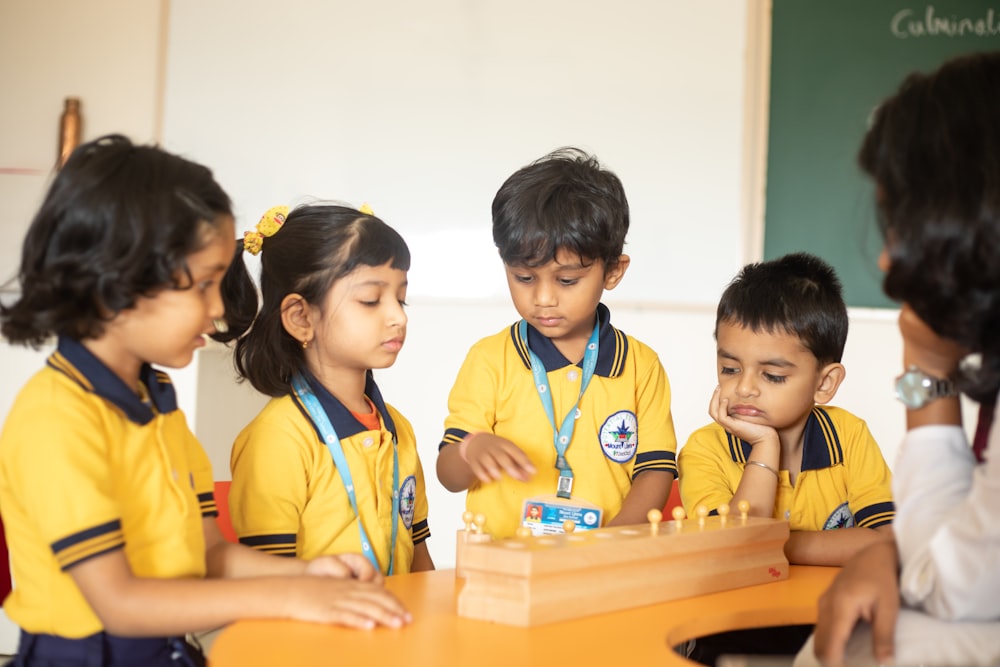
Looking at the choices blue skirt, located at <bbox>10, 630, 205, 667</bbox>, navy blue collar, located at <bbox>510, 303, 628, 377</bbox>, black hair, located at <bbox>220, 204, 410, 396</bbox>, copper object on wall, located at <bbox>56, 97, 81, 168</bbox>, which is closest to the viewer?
blue skirt, located at <bbox>10, 630, 205, 667</bbox>

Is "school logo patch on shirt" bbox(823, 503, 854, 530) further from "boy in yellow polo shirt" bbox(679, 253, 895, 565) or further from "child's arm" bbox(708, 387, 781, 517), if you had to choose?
"child's arm" bbox(708, 387, 781, 517)

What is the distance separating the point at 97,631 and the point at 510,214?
1.24 metres

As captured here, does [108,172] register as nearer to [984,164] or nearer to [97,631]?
[97,631]

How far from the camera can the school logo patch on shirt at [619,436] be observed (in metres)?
2.19

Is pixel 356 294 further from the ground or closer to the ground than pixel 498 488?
further from the ground

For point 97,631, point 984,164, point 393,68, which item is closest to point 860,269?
point 393,68

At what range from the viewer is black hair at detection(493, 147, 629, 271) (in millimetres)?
2174

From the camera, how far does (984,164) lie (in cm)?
108

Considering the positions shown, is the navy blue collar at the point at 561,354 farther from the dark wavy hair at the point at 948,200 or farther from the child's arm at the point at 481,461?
the dark wavy hair at the point at 948,200

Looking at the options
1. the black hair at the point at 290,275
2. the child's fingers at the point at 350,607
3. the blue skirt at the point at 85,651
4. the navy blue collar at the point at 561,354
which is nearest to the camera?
the child's fingers at the point at 350,607

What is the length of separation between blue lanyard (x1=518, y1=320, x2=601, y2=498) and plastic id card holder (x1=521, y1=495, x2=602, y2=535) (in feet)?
0.35

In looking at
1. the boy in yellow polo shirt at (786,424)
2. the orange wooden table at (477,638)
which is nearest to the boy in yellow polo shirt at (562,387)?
the boy in yellow polo shirt at (786,424)

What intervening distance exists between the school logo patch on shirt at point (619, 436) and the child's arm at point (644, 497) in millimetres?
61

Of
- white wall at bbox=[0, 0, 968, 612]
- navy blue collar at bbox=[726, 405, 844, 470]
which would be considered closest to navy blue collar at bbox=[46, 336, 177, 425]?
navy blue collar at bbox=[726, 405, 844, 470]
